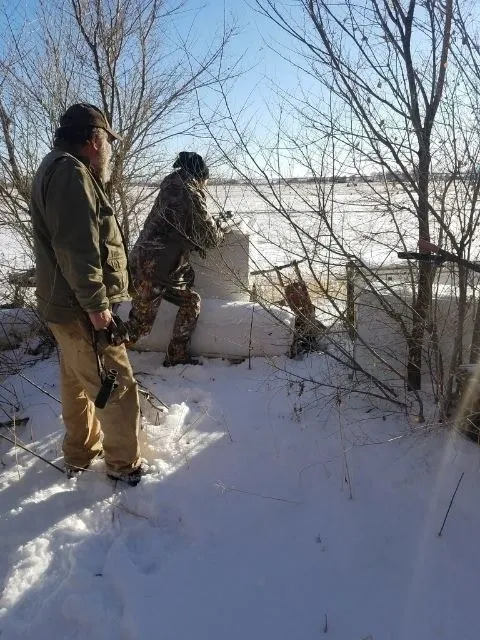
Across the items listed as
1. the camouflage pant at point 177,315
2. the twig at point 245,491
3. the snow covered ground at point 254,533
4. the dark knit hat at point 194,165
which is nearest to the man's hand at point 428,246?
the snow covered ground at point 254,533

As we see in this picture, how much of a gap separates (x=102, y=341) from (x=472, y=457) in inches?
78.1

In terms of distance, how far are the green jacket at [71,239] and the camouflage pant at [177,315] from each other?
1.62 meters

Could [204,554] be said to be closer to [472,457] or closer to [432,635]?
[432,635]

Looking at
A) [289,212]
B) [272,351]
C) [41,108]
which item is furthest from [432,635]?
[41,108]

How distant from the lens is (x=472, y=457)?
2646 mm

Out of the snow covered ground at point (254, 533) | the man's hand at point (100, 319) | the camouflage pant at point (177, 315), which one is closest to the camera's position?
the snow covered ground at point (254, 533)

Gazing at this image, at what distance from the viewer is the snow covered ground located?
1887 millimetres

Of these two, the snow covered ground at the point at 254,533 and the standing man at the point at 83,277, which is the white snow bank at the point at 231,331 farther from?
the standing man at the point at 83,277

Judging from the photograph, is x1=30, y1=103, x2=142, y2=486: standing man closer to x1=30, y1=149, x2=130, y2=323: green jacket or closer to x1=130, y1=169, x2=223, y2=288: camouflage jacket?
x1=30, y1=149, x2=130, y2=323: green jacket

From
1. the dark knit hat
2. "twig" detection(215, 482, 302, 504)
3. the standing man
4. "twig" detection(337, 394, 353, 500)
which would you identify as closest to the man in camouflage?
the dark knit hat

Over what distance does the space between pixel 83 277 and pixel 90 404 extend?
0.89 metres

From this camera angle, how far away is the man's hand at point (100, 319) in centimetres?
236

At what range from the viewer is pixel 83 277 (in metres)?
2.28

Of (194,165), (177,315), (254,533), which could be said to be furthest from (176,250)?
(254,533)
